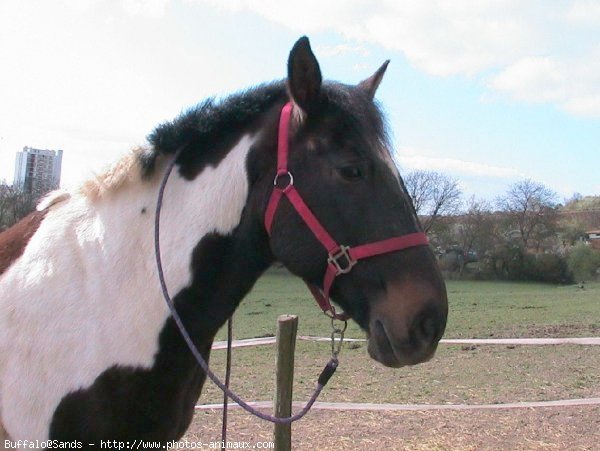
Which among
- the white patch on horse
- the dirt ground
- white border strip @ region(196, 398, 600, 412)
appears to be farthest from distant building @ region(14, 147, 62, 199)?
the white patch on horse

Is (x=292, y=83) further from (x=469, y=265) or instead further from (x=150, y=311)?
(x=469, y=265)

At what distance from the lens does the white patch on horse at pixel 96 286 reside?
2.15 m

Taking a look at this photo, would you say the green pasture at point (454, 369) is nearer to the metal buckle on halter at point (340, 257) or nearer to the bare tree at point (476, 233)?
the metal buckle on halter at point (340, 257)

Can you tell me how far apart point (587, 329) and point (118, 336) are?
17511mm

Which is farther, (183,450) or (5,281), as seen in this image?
(183,450)

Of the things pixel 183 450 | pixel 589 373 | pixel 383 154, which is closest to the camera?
pixel 383 154

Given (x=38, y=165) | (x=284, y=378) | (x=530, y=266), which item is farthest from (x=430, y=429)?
(x=530, y=266)

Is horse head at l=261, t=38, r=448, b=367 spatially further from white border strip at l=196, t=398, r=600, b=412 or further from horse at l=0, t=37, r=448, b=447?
white border strip at l=196, t=398, r=600, b=412

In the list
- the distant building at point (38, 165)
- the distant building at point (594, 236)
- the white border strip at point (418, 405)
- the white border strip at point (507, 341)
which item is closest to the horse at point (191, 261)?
the white border strip at point (418, 405)

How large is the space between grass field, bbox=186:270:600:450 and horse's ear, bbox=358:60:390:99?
5057 millimetres

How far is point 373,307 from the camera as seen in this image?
2.09m

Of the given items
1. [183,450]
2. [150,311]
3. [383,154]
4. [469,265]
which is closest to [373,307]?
[383,154]

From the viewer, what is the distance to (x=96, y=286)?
2236mm

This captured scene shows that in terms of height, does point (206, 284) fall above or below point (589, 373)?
above
